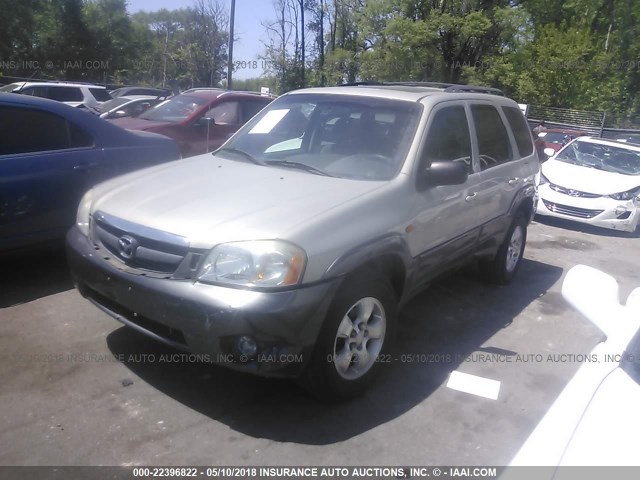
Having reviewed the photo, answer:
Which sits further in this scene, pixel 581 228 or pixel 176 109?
pixel 581 228

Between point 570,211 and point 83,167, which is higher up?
point 83,167

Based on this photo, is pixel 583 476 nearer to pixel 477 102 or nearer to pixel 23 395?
pixel 23 395

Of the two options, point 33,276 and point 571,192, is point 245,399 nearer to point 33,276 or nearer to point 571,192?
point 33,276

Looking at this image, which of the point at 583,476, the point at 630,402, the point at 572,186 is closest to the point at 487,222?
the point at 630,402

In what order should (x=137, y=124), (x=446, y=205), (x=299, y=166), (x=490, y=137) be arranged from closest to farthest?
(x=299, y=166), (x=446, y=205), (x=490, y=137), (x=137, y=124)

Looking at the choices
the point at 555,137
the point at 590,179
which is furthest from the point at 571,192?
the point at 555,137

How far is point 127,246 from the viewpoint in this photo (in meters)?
3.08

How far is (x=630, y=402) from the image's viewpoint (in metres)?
1.82

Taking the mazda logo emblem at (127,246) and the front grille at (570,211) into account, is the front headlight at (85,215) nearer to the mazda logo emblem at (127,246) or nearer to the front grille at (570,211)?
the mazda logo emblem at (127,246)

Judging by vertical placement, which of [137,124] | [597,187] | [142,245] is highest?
[142,245]

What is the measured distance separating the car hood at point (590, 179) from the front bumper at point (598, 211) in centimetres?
20

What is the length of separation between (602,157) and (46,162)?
9052mm

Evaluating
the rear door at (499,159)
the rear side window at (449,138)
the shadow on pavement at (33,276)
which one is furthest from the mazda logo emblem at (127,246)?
the rear door at (499,159)

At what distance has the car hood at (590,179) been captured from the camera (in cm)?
887
